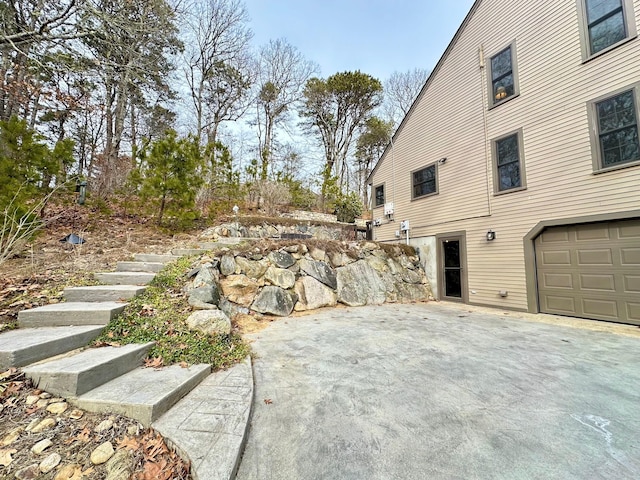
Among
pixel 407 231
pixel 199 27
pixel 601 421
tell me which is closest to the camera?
pixel 601 421

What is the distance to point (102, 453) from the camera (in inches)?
50.6

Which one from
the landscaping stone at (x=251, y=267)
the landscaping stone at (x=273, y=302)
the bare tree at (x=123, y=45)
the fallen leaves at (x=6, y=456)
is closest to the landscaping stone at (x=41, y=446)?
the fallen leaves at (x=6, y=456)

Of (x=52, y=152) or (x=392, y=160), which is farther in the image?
(x=392, y=160)

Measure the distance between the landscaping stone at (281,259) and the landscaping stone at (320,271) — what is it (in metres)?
0.29

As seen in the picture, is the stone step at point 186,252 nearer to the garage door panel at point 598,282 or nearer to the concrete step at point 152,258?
the concrete step at point 152,258

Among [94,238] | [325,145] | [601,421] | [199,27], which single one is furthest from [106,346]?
[325,145]

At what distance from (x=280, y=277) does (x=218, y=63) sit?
12910 mm

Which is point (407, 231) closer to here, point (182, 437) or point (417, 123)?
point (417, 123)

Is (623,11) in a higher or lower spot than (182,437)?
higher

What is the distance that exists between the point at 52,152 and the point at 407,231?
901 centimetres

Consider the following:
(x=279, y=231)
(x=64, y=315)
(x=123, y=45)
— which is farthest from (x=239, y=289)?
(x=123, y=45)

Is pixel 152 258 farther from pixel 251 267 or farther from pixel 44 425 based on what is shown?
pixel 44 425

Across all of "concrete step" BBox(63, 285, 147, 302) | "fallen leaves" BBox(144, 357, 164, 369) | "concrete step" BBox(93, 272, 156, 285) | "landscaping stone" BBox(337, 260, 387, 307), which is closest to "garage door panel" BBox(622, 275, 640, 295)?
"landscaping stone" BBox(337, 260, 387, 307)

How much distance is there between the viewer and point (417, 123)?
8258 millimetres
